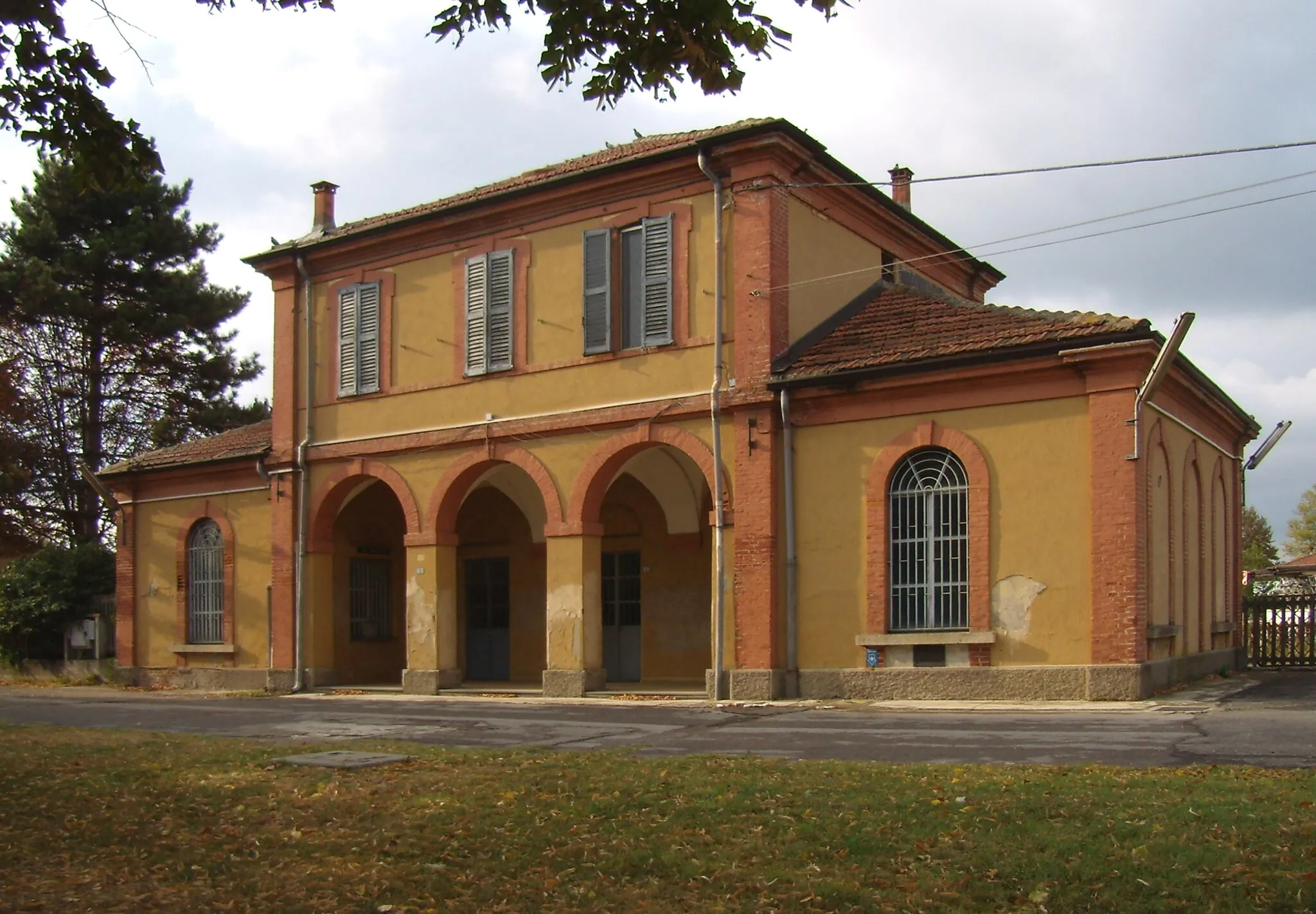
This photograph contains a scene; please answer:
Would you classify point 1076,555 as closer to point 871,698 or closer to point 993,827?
point 871,698

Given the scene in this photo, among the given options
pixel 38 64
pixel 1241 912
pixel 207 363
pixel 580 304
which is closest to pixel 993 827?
pixel 1241 912

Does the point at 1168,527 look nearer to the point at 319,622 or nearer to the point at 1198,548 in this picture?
the point at 1198,548

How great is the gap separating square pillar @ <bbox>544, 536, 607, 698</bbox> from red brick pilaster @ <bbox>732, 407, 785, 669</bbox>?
2.61 m

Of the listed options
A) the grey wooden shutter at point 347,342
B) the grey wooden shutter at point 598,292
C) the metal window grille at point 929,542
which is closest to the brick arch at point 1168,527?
the metal window grille at point 929,542

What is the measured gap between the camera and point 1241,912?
5.67m

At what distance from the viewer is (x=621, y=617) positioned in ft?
73.8

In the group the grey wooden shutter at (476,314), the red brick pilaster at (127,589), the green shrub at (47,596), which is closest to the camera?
the grey wooden shutter at (476,314)

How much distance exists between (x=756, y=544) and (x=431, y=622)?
615 centimetres

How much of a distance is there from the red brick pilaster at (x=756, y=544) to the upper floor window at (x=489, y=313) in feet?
14.5

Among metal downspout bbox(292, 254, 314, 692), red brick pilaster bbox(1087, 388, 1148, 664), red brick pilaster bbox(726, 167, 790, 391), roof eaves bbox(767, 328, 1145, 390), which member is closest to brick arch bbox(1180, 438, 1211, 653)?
red brick pilaster bbox(1087, 388, 1148, 664)

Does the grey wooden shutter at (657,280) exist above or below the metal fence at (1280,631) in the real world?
above

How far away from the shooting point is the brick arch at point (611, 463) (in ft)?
61.2

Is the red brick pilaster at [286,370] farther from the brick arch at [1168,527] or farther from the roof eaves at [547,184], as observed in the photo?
the brick arch at [1168,527]

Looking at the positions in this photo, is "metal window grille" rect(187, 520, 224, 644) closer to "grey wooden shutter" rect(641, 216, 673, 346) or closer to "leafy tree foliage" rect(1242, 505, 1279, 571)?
"grey wooden shutter" rect(641, 216, 673, 346)
